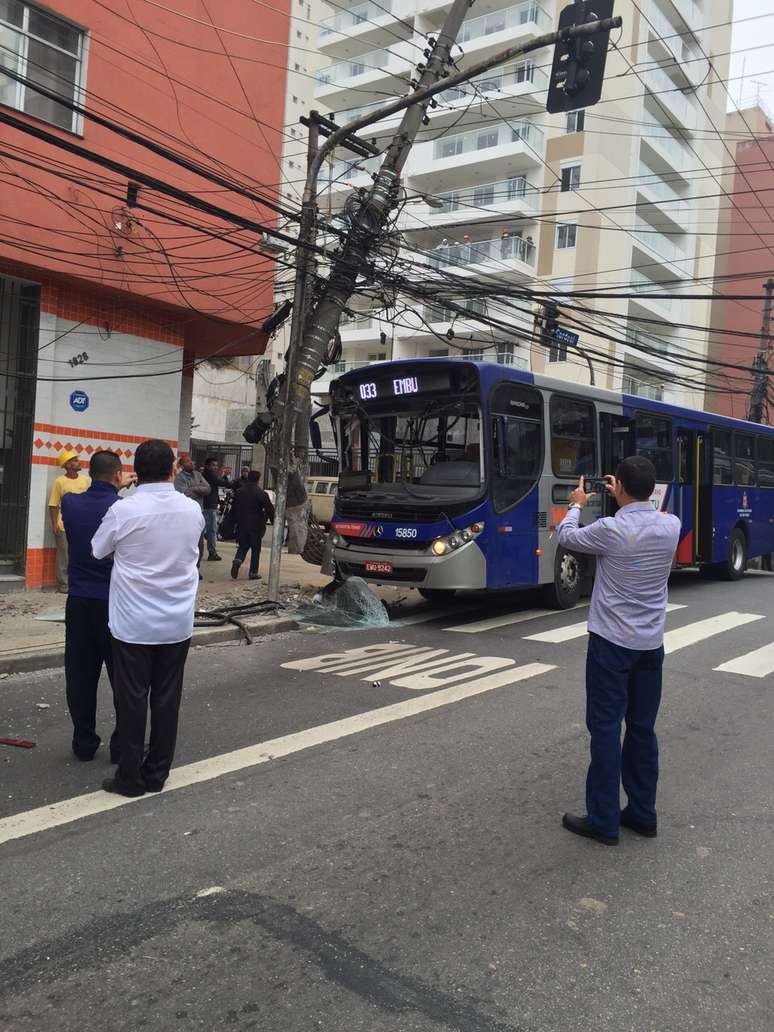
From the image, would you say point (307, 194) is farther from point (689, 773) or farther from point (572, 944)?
point (572, 944)

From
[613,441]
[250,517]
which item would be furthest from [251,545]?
[613,441]

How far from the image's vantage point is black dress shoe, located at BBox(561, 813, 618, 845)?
4.03m

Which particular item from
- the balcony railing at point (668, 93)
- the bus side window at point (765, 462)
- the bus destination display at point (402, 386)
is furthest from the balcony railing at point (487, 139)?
the bus destination display at point (402, 386)

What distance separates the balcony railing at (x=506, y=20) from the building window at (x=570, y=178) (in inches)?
268

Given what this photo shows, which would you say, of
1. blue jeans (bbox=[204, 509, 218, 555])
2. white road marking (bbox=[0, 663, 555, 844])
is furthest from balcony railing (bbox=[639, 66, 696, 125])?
white road marking (bbox=[0, 663, 555, 844])

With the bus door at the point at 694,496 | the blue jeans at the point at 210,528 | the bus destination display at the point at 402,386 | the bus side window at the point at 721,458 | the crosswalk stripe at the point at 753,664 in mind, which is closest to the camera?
the crosswalk stripe at the point at 753,664

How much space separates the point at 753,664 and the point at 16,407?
980 cm

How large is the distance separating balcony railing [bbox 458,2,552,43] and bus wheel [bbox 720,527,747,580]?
30.0 m

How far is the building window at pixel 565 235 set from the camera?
1410 inches

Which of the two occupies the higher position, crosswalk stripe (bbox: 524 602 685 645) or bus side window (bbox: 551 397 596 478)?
bus side window (bbox: 551 397 596 478)

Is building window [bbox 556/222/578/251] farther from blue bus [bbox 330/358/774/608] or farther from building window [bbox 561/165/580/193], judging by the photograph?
blue bus [bbox 330/358/774/608]

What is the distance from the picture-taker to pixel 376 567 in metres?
10.4

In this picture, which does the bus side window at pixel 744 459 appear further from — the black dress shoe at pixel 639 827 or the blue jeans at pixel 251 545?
the black dress shoe at pixel 639 827

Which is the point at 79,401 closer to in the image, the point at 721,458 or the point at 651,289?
the point at 721,458
